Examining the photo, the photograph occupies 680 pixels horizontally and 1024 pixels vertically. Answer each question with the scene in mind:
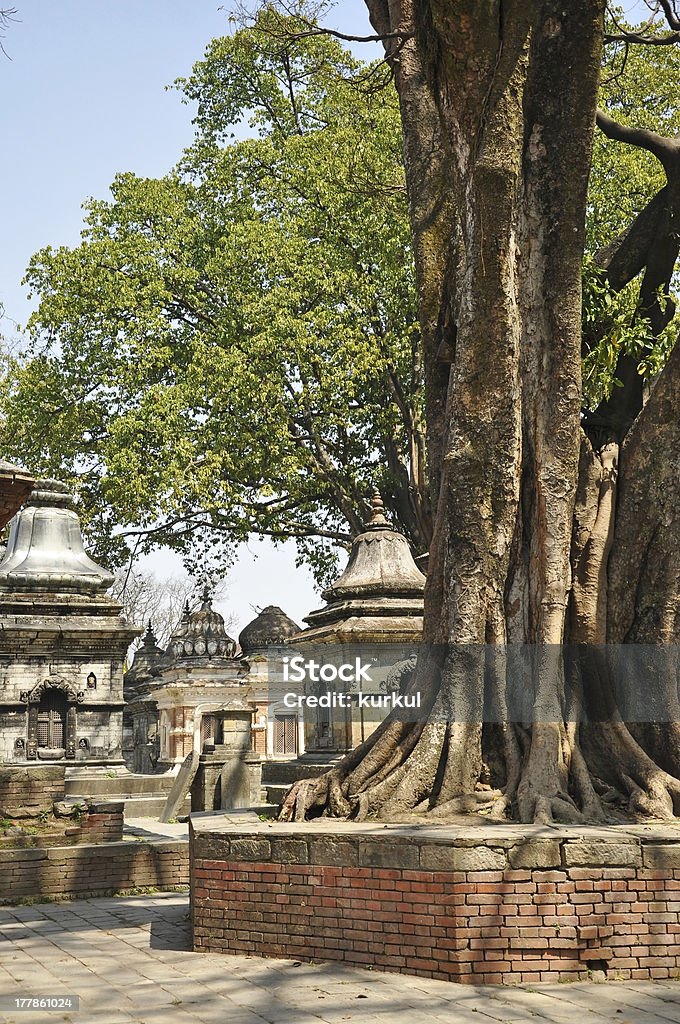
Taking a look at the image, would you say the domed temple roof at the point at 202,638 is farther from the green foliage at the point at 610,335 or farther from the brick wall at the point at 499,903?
the brick wall at the point at 499,903

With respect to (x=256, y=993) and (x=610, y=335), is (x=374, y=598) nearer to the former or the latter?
(x=610, y=335)

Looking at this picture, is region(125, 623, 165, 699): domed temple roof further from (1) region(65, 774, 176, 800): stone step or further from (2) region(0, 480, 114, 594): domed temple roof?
(1) region(65, 774, 176, 800): stone step

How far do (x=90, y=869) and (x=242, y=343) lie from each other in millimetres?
14266

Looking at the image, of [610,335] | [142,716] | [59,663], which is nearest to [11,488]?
[610,335]

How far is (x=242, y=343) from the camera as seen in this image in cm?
2262

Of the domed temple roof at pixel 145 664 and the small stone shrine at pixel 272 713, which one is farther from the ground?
the domed temple roof at pixel 145 664

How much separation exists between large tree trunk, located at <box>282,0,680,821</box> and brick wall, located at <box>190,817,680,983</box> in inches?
36.3

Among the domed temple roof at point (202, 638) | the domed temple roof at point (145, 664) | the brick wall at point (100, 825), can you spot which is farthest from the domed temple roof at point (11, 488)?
the domed temple roof at point (145, 664)

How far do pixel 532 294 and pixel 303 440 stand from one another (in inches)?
622

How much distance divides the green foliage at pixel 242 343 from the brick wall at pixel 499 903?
15.3 metres

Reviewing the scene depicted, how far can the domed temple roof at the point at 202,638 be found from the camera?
75.7 ft

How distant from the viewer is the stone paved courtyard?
18.4ft

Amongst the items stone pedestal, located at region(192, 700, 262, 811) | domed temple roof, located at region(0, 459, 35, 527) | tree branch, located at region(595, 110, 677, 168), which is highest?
tree branch, located at region(595, 110, 677, 168)

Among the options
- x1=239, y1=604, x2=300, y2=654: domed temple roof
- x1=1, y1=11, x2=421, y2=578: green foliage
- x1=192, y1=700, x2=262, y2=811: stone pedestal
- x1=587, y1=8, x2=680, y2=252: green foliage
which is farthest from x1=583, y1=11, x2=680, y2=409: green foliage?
x1=192, y1=700, x2=262, y2=811: stone pedestal
